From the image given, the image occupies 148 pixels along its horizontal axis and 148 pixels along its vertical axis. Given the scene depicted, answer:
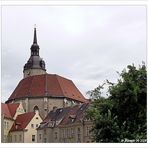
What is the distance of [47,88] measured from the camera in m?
70.0

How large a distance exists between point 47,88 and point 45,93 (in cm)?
181

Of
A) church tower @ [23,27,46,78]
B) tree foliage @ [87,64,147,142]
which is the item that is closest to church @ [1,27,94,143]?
church tower @ [23,27,46,78]

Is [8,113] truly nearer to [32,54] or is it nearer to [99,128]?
[32,54]

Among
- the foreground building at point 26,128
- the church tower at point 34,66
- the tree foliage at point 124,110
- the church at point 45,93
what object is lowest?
the foreground building at point 26,128

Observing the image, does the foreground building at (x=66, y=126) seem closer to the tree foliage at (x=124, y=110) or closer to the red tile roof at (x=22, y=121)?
the red tile roof at (x=22, y=121)

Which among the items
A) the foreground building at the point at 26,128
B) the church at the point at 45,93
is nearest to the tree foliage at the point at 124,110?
the foreground building at the point at 26,128

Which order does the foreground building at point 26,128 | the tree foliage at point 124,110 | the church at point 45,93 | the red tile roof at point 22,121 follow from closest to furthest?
1. the tree foliage at point 124,110
2. the foreground building at point 26,128
3. the red tile roof at point 22,121
4. the church at point 45,93

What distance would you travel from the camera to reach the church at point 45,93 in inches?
2628

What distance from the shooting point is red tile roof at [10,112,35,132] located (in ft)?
197

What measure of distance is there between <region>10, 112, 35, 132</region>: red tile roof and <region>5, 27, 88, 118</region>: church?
3.29 metres

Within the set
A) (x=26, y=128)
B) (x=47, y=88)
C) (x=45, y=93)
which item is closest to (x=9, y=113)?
(x=26, y=128)

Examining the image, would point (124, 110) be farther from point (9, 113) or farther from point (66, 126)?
point (9, 113)

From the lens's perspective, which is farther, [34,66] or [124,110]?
[34,66]

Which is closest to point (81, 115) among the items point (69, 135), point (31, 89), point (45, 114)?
point (69, 135)
